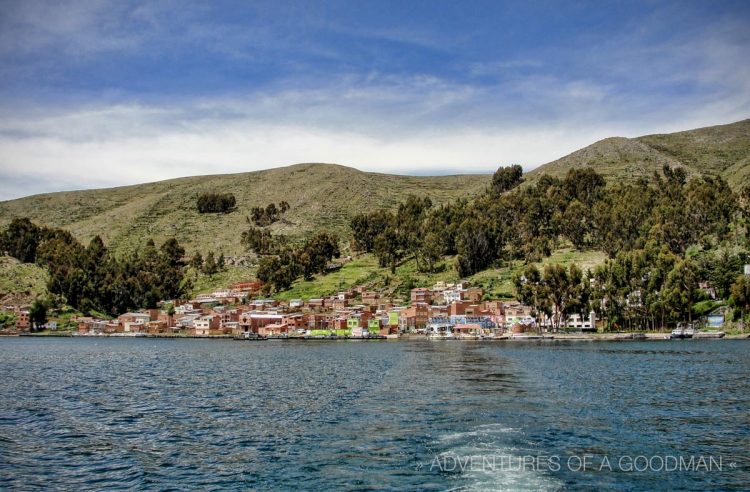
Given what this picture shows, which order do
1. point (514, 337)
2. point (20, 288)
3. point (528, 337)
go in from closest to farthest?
point (528, 337), point (514, 337), point (20, 288)

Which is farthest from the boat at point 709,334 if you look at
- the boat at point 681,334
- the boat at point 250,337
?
the boat at point 250,337

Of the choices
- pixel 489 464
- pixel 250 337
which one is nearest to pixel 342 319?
pixel 250 337

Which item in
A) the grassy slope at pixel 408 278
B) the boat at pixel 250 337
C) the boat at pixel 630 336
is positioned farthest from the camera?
the grassy slope at pixel 408 278

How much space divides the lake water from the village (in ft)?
277

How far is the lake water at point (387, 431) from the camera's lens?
21.6 metres

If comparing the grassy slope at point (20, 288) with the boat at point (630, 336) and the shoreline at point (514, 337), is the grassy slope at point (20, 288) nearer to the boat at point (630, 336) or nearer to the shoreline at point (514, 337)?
the shoreline at point (514, 337)

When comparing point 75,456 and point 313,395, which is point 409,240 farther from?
point 75,456

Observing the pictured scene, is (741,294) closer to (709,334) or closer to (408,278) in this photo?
(709,334)

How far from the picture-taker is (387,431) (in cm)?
2884

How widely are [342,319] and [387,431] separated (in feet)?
408

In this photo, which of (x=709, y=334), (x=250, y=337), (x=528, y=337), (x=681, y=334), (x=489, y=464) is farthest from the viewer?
(x=250, y=337)

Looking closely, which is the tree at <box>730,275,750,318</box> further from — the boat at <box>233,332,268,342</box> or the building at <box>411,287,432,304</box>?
the boat at <box>233,332,268,342</box>

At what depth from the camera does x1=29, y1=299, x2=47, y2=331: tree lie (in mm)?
165250

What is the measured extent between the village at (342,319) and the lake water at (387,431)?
84.5m
